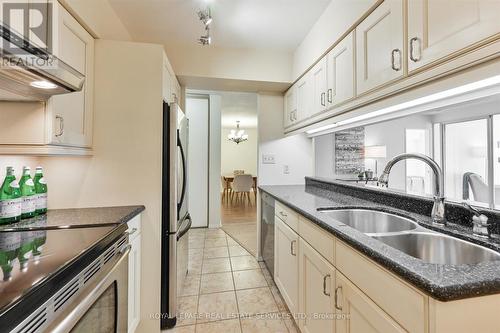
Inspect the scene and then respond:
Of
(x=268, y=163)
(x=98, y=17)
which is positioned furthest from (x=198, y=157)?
(x=98, y=17)

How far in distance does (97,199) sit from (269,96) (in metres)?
2.23

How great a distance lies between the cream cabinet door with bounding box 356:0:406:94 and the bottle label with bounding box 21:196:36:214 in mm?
2116

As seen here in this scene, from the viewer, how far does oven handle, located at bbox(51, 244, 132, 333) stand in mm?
744

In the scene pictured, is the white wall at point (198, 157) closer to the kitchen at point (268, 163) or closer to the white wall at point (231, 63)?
the kitchen at point (268, 163)

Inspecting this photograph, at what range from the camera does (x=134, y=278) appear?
1.56 m

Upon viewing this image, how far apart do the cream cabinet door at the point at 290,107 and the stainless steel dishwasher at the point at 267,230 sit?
0.95 metres

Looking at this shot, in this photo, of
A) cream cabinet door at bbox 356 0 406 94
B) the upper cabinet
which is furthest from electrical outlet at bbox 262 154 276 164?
cream cabinet door at bbox 356 0 406 94

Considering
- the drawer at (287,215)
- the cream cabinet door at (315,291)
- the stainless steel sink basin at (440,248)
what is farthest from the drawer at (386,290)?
the drawer at (287,215)

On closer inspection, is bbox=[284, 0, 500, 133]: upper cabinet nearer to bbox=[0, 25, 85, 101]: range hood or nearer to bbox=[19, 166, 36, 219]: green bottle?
bbox=[0, 25, 85, 101]: range hood

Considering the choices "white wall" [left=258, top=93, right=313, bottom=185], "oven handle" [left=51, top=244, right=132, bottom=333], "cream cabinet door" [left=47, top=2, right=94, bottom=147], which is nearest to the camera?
"oven handle" [left=51, top=244, right=132, bottom=333]

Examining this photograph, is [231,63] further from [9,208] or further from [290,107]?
[9,208]

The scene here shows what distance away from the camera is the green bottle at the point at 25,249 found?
804 millimetres

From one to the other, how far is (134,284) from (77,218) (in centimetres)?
58

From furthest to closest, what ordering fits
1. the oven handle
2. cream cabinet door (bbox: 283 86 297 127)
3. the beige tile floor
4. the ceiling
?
cream cabinet door (bbox: 283 86 297 127)
the ceiling
the beige tile floor
the oven handle
